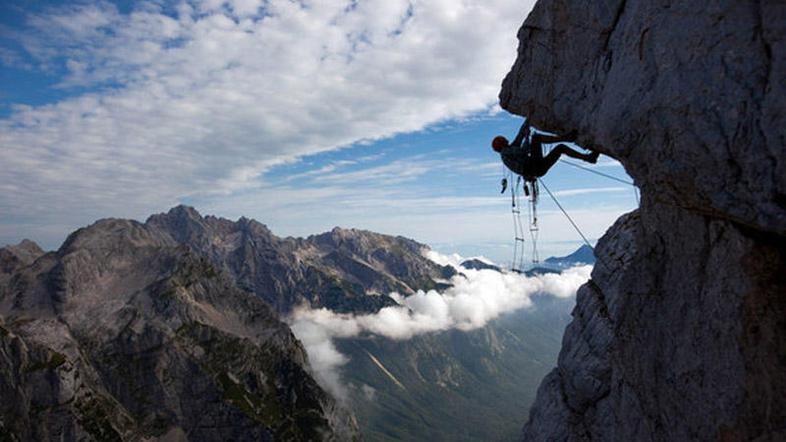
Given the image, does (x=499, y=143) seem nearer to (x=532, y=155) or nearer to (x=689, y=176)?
(x=532, y=155)

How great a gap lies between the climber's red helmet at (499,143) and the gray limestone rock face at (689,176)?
539 cm

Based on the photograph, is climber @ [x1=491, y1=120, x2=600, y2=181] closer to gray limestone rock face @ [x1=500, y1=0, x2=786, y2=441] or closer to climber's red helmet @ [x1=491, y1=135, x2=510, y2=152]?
climber's red helmet @ [x1=491, y1=135, x2=510, y2=152]

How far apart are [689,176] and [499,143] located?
1583 centimetres

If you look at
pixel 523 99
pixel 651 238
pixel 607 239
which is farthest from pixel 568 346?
pixel 523 99

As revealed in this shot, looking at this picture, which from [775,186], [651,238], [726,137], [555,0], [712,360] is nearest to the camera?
[775,186]

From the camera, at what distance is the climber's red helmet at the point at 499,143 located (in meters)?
29.8

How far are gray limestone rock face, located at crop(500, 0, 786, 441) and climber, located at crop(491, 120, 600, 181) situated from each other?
2686 millimetres

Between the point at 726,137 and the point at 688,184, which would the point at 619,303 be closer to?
the point at 688,184

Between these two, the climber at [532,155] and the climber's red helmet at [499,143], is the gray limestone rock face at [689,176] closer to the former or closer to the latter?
the climber at [532,155]

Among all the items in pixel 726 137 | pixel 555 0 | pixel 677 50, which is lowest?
pixel 726 137

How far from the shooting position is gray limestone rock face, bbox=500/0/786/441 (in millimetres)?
13102

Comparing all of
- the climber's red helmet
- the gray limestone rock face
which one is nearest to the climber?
the climber's red helmet

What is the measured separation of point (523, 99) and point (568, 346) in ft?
71.0

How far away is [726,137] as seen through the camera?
1344 centimetres
